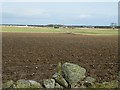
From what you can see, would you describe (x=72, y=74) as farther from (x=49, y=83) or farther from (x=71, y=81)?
(x=49, y=83)

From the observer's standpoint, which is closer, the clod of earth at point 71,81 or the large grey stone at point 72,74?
the clod of earth at point 71,81

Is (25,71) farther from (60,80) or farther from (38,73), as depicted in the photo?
(60,80)

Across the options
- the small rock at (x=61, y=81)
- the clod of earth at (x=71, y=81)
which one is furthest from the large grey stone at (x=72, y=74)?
the small rock at (x=61, y=81)

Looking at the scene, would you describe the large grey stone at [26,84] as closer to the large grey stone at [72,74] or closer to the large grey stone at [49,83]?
the large grey stone at [49,83]

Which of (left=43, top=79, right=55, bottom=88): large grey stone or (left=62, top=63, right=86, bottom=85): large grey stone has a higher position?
(left=62, top=63, right=86, bottom=85): large grey stone

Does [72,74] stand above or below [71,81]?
above

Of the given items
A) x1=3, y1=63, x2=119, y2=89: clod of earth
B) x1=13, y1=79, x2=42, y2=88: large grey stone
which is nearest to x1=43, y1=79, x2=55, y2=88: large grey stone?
x1=3, y1=63, x2=119, y2=89: clod of earth

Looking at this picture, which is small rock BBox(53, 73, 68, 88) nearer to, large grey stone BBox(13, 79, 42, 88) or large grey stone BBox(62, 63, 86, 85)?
large grey stone BBox(62, 63, 86, 85)

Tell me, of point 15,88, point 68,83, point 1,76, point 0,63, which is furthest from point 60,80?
point 0,63

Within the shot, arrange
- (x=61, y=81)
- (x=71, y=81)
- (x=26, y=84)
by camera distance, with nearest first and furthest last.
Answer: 1. (x=26, y=84)
2. (x=61, y=81)
3. (x=71, y=81)

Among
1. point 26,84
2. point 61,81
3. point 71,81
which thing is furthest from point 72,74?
point 26,84

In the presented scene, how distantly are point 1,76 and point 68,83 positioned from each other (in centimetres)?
390

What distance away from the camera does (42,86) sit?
13.9 metres

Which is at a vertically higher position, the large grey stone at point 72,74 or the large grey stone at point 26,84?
the large grey stone at point 72,74
